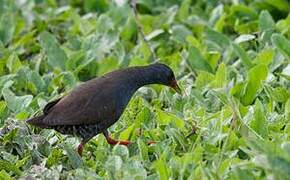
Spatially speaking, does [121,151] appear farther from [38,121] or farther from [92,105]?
[38,121]

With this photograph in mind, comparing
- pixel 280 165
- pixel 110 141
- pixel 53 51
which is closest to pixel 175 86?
pixel 110 141

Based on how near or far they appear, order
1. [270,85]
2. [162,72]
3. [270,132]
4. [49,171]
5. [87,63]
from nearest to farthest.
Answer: [49,171], [270,132], [162,72], [270,85], [87,63]

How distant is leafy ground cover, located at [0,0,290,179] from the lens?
16.0 ft

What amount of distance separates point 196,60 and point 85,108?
5.81 feet

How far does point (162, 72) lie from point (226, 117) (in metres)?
0.50

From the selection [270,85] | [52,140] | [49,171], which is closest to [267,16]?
[270,85]

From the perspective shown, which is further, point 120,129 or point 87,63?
point 87,63

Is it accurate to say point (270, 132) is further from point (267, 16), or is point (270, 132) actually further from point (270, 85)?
point (267, 16)

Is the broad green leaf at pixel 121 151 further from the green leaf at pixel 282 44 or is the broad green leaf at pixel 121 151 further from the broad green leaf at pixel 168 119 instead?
the green leaf at pixel 282 44

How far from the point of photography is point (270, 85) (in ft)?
20.2

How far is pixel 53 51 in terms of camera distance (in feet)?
23.6

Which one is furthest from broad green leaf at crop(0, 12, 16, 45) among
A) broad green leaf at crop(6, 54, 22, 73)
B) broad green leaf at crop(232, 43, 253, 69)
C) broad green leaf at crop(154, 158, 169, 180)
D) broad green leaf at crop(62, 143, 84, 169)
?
broad green leaf at crop(154, 158, 169, 180)

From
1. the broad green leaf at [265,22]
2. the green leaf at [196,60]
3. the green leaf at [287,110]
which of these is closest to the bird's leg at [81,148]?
the green leaf at [287,110]

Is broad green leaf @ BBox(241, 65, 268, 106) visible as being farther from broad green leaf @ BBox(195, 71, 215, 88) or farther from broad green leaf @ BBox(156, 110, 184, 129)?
broad green leaf @ BBox(156, 110, 184, 129)
